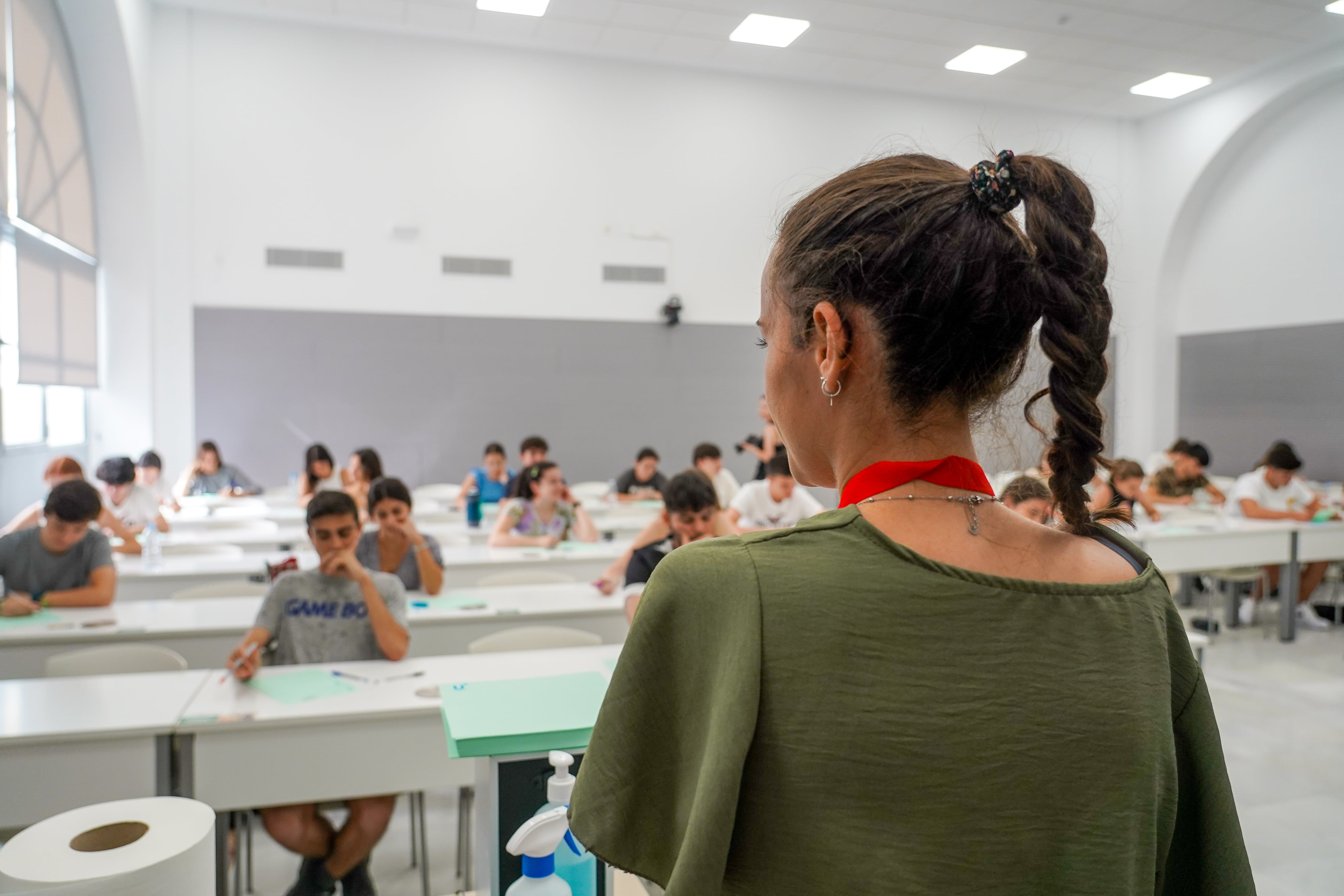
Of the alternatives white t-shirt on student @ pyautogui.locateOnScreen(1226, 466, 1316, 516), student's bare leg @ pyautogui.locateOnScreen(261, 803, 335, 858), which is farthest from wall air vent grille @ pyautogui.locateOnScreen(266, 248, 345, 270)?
white t-shirt on student @ pyautogui.locateOnScreen(1226, 466, 1316, 516)

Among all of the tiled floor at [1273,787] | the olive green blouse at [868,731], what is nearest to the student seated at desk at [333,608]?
the tiled floor at [1273,787]

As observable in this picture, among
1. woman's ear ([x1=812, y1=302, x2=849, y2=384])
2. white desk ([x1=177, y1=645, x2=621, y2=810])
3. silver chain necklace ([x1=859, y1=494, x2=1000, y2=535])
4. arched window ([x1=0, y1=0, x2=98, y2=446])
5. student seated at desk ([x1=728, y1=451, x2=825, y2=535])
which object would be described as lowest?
white desk ([x1=177, y1=645, x2=621, y2=810])

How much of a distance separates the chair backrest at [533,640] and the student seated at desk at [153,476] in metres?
3.89

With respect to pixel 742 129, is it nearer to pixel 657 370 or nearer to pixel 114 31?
pixel 657 370

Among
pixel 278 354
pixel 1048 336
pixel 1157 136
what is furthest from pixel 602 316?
pixel 1048 336

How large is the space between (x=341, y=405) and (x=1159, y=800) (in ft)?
27.0

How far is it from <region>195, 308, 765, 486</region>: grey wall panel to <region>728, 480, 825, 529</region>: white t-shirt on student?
12.1ft

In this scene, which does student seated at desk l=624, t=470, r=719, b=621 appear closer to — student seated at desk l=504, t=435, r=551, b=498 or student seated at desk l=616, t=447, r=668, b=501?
student seated at desk l=504, t=435, r=551, b=498

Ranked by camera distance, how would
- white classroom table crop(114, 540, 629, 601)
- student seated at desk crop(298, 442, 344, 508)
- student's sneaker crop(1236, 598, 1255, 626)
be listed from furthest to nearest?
student seated at desk crop(298, 442, 344, 508) → student's sneaker crop(1236, 598, 1255, 626) → white classroom table crop(114, 540, 629, 601)

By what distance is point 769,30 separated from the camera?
7.69m

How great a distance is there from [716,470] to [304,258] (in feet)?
14.0

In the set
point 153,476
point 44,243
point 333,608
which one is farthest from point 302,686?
point 44,243

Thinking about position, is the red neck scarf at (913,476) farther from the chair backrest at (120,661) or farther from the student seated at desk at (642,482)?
the student seated at desk at (642,482)

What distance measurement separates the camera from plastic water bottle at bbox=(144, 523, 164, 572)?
173 inches
